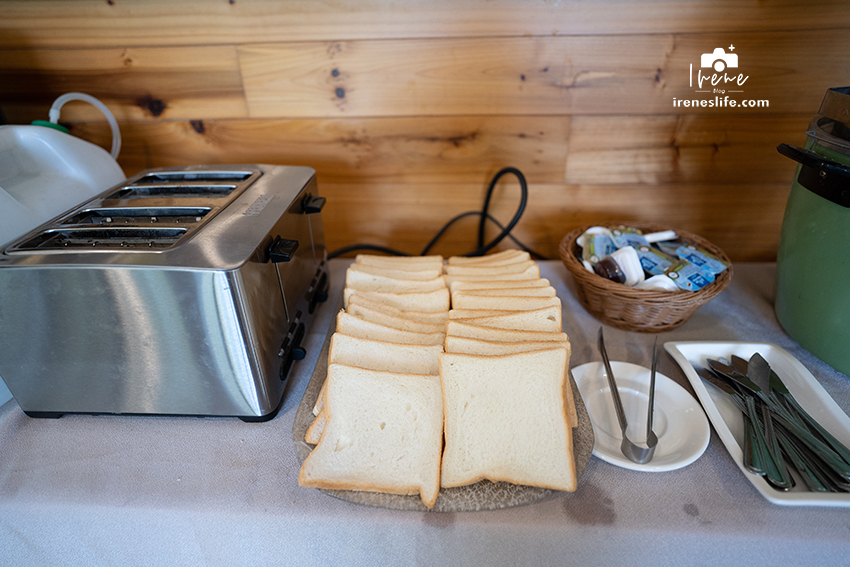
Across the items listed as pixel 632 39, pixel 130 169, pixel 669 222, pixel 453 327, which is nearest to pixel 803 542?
pixel 453 327

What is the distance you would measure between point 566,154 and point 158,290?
929 mm

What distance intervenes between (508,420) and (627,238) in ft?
1.74

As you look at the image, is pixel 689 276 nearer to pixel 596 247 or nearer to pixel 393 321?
pixel 596 247

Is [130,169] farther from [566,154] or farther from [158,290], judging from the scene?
[566,154]

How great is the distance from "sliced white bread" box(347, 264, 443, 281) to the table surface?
1.07 feet

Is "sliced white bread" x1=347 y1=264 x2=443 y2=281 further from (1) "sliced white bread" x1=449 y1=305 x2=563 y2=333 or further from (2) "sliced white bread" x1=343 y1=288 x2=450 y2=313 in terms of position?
(1) "sliced white bread" x1=449 y1=305 x2=563 y2=333

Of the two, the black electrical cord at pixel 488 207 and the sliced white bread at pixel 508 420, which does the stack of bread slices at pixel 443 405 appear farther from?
the black electrical cord at pixel 488 207

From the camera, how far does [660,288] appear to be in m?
0.84

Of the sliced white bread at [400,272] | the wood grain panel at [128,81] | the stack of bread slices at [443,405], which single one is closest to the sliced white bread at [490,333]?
the stack of bread slices at [443,405]

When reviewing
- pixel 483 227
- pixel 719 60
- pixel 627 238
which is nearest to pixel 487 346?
pixel 627 238

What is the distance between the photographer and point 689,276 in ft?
2.87

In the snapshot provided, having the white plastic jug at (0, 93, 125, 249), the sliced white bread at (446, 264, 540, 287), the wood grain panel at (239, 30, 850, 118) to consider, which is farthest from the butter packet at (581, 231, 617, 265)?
the white plastic jug at (0, 93, 125, 249)

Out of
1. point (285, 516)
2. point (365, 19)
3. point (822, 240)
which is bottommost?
point (285, 516)

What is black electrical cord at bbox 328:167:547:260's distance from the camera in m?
1.13
